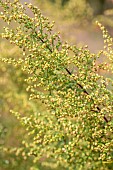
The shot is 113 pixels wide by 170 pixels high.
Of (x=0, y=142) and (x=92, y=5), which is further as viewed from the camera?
(x=92, y=5)

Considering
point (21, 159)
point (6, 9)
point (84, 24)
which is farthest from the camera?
point (84, 24)

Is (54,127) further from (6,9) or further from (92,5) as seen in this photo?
(92,5)

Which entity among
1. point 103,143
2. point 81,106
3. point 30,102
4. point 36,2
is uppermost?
point 36,2

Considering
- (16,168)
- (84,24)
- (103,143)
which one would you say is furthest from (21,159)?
(84,24)

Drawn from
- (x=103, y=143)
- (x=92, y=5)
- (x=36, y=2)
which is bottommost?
(x=103, y=143)

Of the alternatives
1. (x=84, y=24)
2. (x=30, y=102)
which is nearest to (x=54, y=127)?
(x=30, y=102)

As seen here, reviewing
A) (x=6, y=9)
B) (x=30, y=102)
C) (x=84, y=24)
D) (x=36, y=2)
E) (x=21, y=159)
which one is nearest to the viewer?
(x=6, y=9)

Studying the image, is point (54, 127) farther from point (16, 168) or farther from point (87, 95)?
point (16, 168)

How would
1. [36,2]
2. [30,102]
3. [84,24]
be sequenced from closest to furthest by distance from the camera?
[30,102], [36,2], [84,24]

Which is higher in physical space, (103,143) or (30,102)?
(30,102)
